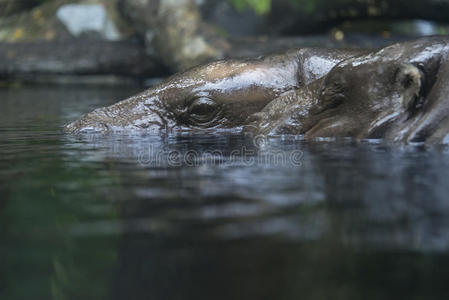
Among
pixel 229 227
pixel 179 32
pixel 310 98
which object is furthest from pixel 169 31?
pixel 229 227

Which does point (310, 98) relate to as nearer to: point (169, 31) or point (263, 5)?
point (169, 31)

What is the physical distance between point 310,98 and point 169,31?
9.83 metres

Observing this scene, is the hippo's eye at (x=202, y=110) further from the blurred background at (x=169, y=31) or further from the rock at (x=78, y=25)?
the rock at (x=78, y=25)

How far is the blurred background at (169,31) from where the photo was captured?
13.7 meters

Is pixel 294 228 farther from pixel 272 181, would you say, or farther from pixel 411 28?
pixel 411 28

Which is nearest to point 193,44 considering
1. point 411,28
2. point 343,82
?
point 411,28

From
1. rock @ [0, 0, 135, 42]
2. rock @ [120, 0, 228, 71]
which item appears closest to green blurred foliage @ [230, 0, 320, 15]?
rock @ [120, 0, 228, 71]

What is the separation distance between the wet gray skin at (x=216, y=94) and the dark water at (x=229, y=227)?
182 cm

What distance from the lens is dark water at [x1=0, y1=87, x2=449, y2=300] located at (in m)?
1.60

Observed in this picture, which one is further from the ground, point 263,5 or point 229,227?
point 263,5

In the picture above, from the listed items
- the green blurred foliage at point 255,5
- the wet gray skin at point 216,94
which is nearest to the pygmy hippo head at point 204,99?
the wet gray skin at point 216,94

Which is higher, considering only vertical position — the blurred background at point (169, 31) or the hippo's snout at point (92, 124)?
the blurred background at point (169, 31)

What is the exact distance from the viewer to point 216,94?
555 centimetres

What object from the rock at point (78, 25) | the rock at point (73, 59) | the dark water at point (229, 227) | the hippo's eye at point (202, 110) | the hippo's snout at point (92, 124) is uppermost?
the rock at point (78, 25)
